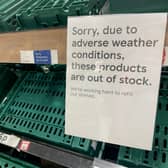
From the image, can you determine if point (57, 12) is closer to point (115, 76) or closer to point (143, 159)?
point (115, 76)

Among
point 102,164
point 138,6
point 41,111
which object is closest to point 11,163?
point 41,111

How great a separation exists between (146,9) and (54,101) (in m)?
0.47

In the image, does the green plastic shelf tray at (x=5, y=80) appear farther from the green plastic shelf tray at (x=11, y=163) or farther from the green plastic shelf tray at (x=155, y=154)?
the green plastic shelf tray at (x=155, y=154)

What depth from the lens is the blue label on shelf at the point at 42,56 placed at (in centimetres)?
53

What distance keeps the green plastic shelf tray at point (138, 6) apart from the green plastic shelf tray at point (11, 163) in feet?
1.95

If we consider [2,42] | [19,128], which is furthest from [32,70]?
[2,42]

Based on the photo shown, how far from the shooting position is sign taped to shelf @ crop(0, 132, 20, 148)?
0.76m

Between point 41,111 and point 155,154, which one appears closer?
point 155,154

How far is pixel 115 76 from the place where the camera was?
473mm

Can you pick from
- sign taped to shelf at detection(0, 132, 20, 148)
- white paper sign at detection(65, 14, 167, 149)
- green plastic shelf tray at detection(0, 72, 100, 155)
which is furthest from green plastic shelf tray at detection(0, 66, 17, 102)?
white paper sign at detection(65, 14, 167, 149)

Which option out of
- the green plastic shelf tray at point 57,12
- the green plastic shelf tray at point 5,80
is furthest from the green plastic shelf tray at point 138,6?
the green plastic shelf tray at point 5,80

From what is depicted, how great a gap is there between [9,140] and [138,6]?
62 cm

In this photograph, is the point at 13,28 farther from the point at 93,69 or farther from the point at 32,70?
the point at 32,70

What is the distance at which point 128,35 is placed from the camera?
444 millimetres
